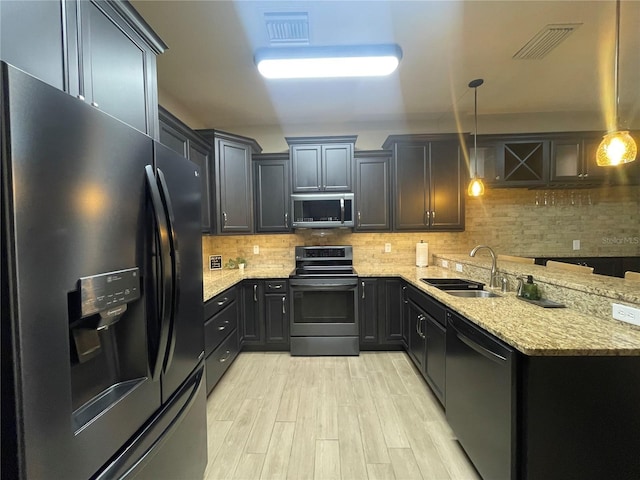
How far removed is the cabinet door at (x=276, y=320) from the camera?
3.06m

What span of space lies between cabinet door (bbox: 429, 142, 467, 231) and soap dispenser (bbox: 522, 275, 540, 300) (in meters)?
1.53

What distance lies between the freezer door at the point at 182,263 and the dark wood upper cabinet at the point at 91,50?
293mm

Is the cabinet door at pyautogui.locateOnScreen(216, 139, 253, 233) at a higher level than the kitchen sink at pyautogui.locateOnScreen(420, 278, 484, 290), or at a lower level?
higher

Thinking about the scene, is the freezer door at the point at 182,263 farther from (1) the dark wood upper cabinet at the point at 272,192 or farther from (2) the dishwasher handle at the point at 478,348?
(1) the dark wood upper cabinet at the point at 272,192

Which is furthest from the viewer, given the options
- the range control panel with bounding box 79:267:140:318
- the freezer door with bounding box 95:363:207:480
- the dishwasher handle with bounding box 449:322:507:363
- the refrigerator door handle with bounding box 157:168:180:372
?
the dishwasher handle with bounding box 449:322:507:363

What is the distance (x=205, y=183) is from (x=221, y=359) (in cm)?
183

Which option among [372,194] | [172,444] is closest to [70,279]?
[172,444]


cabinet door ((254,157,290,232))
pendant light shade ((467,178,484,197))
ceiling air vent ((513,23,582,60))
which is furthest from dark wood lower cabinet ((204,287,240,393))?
ceiling air vent ((513,23,582,60))

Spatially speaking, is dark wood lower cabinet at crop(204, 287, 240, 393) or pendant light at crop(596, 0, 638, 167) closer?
pendant light at crop(596, 0, 638, 167)

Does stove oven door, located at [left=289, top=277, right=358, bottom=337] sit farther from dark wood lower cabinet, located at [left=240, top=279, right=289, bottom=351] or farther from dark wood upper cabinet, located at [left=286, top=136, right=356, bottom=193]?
dark wood upper cabinet, located at [left=286, top=136, right=356, bottom=193]

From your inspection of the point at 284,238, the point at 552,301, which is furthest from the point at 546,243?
the point at 284,238

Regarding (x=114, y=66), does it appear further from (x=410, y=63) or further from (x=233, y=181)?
(x=410, y=63)

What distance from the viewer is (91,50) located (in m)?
1.00

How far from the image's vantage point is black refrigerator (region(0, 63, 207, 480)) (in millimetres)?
561
